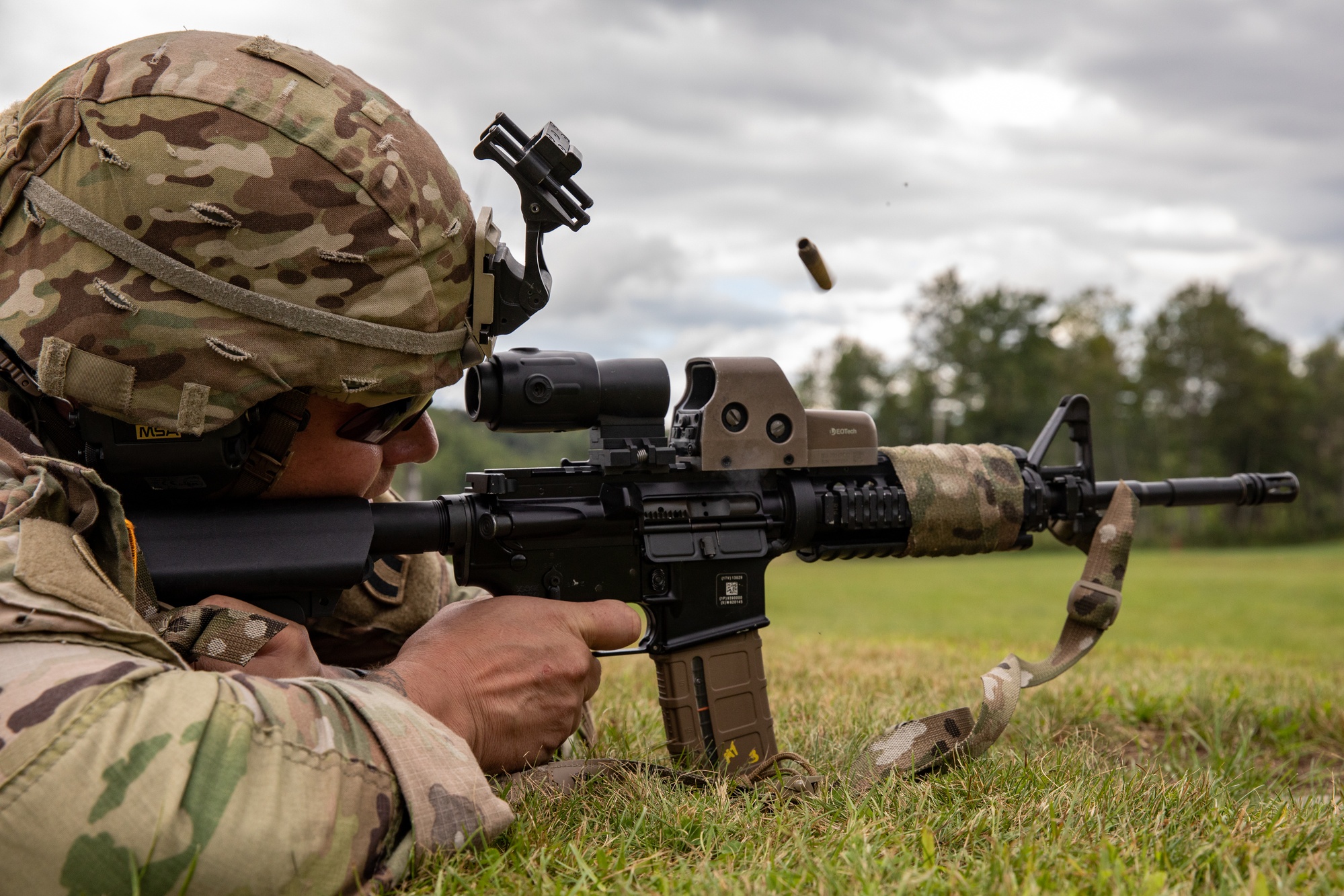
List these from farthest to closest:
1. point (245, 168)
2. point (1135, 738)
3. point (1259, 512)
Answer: point (1259, 512) → point (1135, 738) → point (245, 168)

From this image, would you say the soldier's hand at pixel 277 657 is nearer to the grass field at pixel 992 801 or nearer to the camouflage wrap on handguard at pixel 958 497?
the grass field at pixel 992 801

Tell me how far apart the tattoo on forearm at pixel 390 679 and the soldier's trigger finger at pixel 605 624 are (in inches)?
23.6

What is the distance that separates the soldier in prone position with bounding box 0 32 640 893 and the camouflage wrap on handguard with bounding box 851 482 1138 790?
0.88 metres

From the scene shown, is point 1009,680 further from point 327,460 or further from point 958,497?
point 327,460

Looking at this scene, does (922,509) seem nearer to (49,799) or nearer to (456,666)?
(456,666)

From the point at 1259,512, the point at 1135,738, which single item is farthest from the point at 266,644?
the point at 1259,512

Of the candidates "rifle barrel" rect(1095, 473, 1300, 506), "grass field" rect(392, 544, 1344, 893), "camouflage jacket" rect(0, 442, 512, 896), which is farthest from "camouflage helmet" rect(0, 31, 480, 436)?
"rifle barrel" rect(1095, 473, 1300, 506)

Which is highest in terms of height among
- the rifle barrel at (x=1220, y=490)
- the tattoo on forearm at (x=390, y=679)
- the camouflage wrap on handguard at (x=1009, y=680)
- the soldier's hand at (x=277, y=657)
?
the rifle barrel at (x=1220, y=490)

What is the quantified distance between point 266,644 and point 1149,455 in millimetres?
79767

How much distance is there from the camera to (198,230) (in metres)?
2.29

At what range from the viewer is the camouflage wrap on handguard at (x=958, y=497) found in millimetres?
3533

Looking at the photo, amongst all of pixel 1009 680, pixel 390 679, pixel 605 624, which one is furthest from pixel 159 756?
pixel 1009 680

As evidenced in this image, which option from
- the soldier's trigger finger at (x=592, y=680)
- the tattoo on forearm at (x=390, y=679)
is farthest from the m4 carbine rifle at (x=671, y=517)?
the tattoo on forearm at (x=390, y=679)

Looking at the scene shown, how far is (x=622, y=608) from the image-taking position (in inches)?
117
